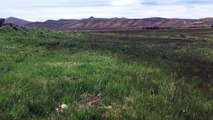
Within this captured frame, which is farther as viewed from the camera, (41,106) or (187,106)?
(187,106)

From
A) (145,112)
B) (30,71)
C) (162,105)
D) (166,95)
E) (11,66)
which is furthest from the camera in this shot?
(11,66)

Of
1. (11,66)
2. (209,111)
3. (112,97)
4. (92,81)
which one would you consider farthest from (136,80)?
(11,66)

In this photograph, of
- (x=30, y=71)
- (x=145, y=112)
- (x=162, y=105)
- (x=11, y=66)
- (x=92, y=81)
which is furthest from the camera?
(x=11, y=66)

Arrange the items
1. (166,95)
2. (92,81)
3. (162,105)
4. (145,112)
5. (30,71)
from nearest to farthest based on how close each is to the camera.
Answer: (145,112)
(162,105)
(166,95)
(92,81)
(30,71)

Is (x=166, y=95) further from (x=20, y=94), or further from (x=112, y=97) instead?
(x=20, y=94)

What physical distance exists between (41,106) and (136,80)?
4.47 m

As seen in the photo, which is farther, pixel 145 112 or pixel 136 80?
pixel 136 80

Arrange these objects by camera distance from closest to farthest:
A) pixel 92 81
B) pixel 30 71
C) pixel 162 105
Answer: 1. pixel 162 105
2. pixel 92 81
3. pixel 30 71

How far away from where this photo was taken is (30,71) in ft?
50.9

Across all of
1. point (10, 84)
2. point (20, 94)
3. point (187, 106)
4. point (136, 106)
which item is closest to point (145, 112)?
point (136, 106)

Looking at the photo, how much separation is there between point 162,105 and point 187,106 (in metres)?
0.72

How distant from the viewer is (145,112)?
1055 centimetres

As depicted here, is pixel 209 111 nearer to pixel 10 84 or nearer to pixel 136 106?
pixel 136 106

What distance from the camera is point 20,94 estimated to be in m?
11.7
